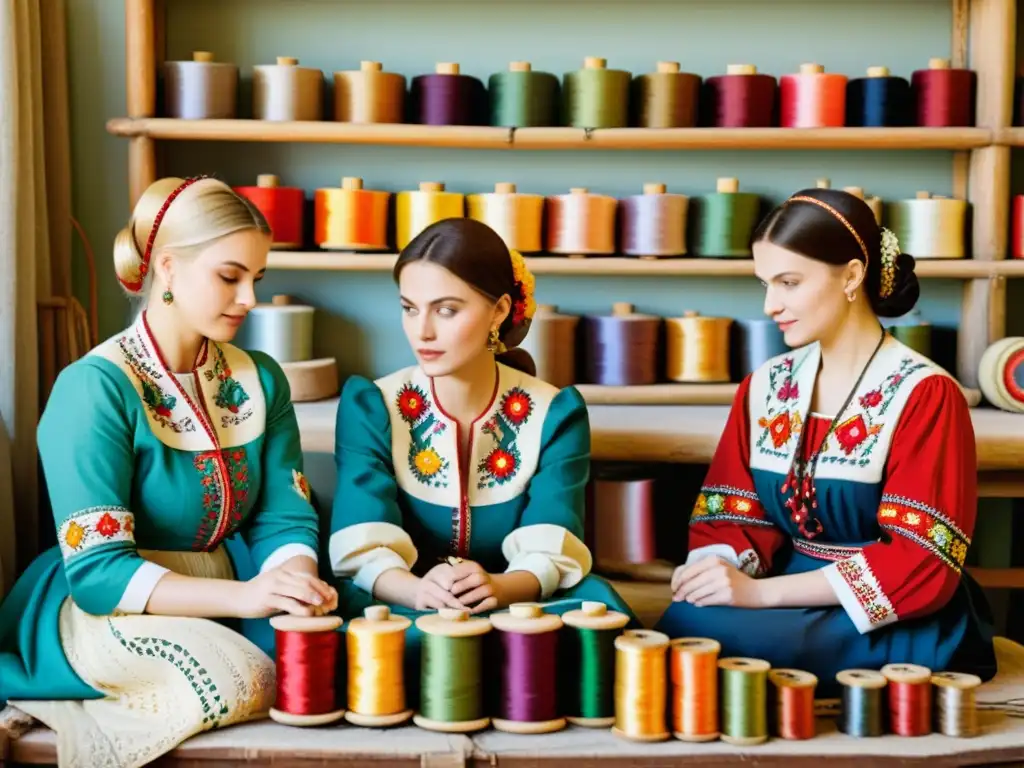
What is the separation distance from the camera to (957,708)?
2.13 meters

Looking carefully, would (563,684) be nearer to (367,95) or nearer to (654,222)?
(654,222)

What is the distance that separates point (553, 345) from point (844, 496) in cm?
111

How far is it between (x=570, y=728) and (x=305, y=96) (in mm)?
1877

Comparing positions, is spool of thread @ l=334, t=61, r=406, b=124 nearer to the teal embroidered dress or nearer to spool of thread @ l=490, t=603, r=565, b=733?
the teal embroidered dress

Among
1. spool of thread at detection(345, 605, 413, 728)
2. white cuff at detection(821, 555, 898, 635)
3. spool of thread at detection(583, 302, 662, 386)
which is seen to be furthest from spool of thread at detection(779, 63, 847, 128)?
spool of thread at detection(345, 605, 413, 728)

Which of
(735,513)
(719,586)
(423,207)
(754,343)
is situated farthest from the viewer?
(754,343)

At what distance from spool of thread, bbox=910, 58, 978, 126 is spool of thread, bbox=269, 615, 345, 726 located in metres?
2.15

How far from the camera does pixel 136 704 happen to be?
2.11 m

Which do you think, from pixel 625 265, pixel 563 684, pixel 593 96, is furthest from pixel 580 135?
pixel 563 684

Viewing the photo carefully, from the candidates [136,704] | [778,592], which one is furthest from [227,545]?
[778,592]

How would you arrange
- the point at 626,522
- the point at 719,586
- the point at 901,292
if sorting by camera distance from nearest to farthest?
the point at 719,586 < the point at 901,292 < the point at 626,522

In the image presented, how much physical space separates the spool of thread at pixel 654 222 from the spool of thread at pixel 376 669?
1.53 metres

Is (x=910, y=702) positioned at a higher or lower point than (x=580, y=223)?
lower

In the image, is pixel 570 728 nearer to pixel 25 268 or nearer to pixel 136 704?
pixel 136 704
